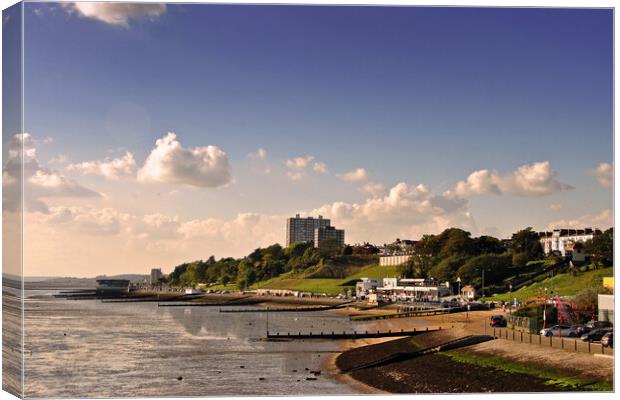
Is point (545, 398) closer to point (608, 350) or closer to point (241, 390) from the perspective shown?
point (608, 350)

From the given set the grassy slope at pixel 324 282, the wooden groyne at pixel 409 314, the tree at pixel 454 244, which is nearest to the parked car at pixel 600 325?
the wooden groyne at pixel 409 314

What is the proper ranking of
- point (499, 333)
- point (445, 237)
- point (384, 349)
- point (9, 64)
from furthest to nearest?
point (445, 237) < point (384, 349) < point (499, 333) < point (9, 64)

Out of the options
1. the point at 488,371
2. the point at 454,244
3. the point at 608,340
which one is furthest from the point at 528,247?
the point at 608,340

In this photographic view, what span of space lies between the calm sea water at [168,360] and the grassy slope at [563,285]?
12.3 metres

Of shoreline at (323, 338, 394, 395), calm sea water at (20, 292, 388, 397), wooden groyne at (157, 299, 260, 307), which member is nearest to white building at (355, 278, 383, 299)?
wooden groyne at (157, 299, 260, 307)

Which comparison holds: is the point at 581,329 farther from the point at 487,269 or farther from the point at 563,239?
the point at 487,269

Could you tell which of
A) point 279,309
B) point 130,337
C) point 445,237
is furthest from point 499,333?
point 279,309

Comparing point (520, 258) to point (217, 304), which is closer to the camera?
point (520, 258)

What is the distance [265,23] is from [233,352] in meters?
18.3

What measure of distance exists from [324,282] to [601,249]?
65.9 m

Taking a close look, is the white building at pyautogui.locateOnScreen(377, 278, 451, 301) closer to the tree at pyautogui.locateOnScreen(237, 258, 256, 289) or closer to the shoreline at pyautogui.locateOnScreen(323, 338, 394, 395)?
the tree at pyautogui.locateOnScreen(237, 258, 256, 289)

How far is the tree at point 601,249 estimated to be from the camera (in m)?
48.4

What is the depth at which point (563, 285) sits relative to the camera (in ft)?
187

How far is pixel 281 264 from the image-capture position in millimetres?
127188
